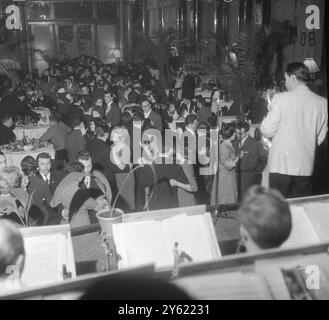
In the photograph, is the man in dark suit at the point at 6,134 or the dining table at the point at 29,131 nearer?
the man in dark suit at the point at 6,134

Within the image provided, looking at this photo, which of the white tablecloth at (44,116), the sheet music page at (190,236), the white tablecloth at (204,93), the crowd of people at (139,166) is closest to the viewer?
the sheet music page at (190,236)

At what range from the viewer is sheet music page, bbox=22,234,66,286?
1978 millimetres

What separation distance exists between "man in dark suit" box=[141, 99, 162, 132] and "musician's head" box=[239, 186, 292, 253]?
4.37m

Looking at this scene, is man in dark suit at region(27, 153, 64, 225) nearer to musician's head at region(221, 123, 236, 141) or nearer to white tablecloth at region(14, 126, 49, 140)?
musician's head at region(221, 123, 236, 141)

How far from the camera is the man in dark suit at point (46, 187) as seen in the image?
12.3 feet

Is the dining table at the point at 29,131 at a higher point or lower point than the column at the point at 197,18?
lower

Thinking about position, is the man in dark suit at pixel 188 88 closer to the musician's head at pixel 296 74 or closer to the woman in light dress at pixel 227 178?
the woman in light dress at pixel 227 178

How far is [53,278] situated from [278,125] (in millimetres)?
2151

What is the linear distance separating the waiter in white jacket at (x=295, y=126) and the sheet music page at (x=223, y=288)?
1902 mm

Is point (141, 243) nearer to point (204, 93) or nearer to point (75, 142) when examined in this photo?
point (75, 142)

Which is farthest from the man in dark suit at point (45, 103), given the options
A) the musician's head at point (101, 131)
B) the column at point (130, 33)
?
the column at point (130, 33)

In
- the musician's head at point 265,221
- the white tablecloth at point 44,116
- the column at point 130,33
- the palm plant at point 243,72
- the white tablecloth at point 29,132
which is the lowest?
the white tablecloth at point 29,132

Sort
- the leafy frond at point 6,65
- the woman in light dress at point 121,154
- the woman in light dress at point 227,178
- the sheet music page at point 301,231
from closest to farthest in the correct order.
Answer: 1. the sheet music page at point 301,231
2. the woman in light dress at point 227,178
3. the woman in light dress at point 121,154
4. the leafy frond at point 6,65

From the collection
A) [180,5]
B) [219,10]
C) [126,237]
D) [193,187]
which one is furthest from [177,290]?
[180,5]
